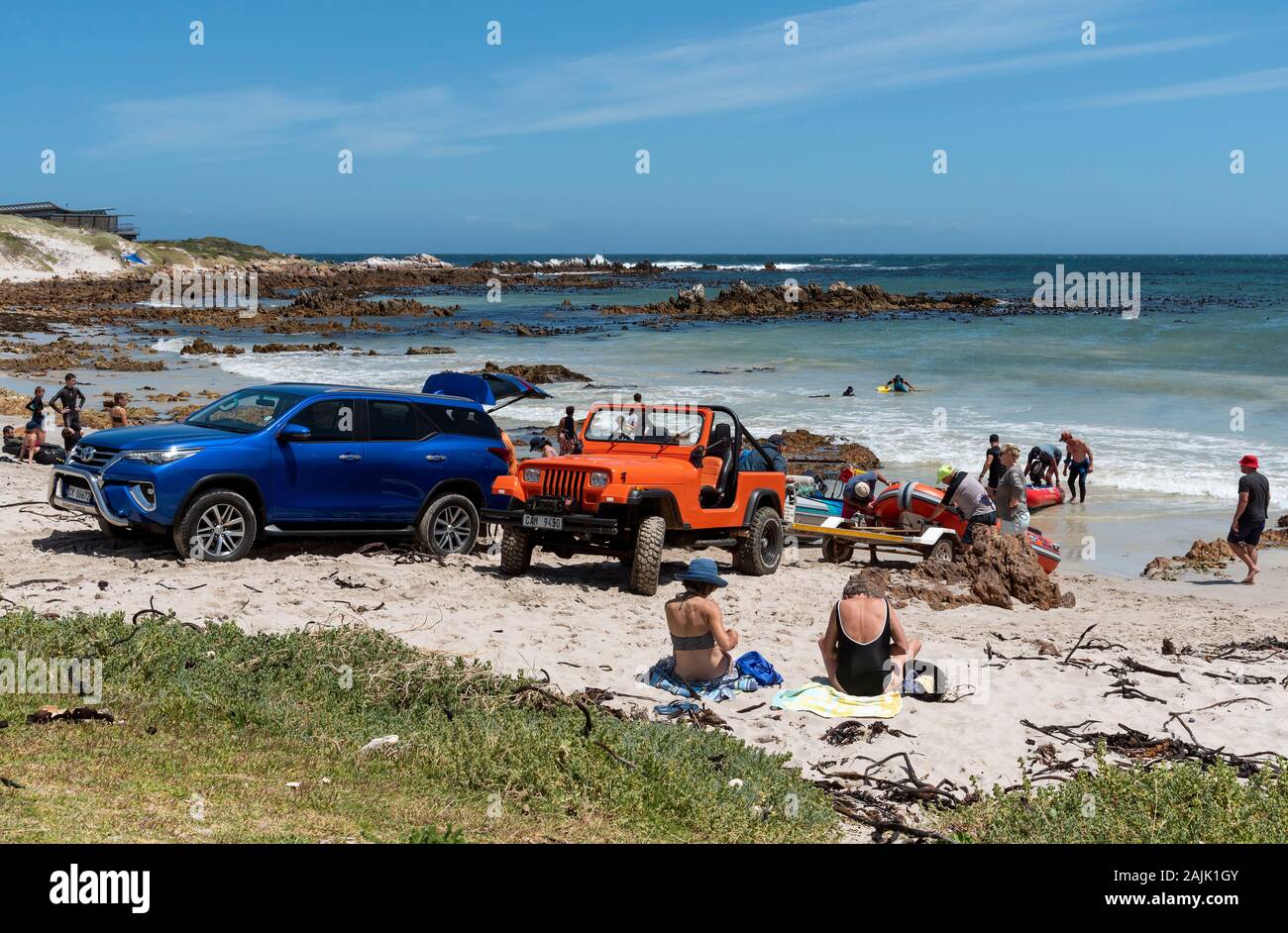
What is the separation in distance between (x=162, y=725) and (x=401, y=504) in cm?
628

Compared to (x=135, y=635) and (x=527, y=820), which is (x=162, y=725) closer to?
(x=135, y=635)

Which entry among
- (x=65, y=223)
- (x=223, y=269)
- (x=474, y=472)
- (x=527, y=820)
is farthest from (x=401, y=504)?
(x=65, y=223)

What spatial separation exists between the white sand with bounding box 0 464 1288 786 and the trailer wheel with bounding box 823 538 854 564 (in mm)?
1135

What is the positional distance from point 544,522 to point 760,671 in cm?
362

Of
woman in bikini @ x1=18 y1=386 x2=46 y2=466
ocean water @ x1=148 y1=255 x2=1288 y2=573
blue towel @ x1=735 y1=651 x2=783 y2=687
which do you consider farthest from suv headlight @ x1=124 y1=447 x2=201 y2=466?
ocean water @ x1=148 y1=255 x2=1288 y2=573

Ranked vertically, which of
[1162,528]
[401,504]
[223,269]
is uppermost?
[223,269]

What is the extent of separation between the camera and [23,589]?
1020 cm

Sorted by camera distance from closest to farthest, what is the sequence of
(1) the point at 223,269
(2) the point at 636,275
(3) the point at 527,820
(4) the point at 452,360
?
(3) the point at 527,820
(4) the point at 452,360
(1) the point at 223,269
(2) the point at 636,275

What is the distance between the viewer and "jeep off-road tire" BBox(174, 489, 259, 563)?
454 inches

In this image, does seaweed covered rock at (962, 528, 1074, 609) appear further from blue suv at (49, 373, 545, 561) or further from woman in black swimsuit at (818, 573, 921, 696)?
blue suv at (49, 373, 545, 561)

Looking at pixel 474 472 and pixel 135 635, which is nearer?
pixel 135 635

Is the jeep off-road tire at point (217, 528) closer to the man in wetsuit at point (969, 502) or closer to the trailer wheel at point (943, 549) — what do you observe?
the trailer wheel at point (943, 549)

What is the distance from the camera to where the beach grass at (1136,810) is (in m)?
6.05

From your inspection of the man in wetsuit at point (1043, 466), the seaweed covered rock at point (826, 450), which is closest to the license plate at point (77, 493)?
the seaweed covered rock at point (826, 450)
